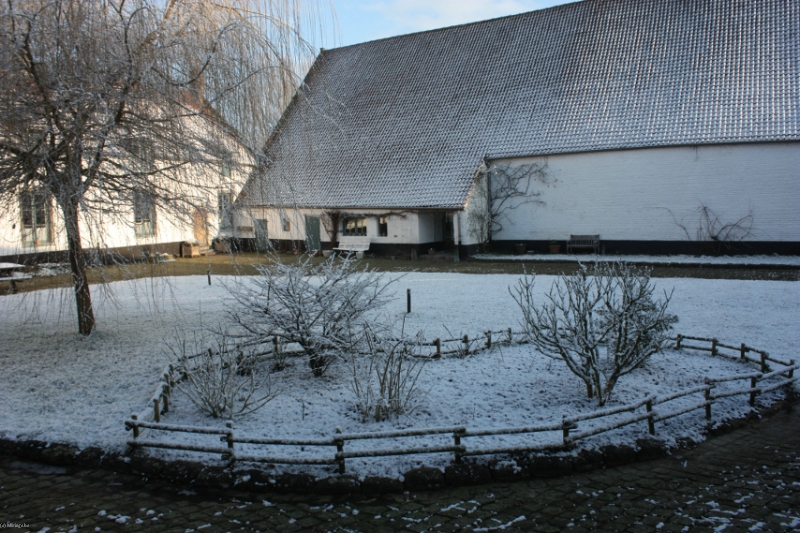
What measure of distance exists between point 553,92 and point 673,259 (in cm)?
824

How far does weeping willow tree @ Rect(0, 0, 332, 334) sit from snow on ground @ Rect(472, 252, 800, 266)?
11783 millimetres

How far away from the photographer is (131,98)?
27.0 ft

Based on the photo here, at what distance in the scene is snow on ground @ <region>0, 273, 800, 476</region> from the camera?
675 cm

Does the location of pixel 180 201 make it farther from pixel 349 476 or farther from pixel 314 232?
pixel 314 232

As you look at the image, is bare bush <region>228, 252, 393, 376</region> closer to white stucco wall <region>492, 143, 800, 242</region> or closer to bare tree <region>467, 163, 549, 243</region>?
bare tree <region>467, 163, 549, 243</region>

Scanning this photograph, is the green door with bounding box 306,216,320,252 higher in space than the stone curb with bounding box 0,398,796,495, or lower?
higher

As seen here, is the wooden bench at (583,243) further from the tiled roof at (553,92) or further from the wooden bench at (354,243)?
the wooden bench at (354,243)

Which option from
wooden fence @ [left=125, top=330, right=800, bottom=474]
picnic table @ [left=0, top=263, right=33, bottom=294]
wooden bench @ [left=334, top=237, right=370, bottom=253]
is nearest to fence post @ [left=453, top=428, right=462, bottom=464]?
wooden fence @ [left=125, top=330, right=800, bottom=474]

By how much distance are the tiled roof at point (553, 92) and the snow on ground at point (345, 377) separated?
9.40 metres

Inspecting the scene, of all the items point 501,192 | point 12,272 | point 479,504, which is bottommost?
point 479,504

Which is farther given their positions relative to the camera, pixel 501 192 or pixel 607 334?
pixel 501 192

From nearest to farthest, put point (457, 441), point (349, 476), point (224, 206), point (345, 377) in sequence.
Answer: point (349, 476) → point (457, 441) → point (345, 377) → point (224, 206)

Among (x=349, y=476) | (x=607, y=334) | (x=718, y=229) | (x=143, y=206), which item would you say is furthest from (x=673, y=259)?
(x=349, y=476)

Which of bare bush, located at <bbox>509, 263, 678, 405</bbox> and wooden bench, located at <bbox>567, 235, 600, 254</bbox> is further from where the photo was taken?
wooden bench, located at <bbox>567, 235, 600, 254</bbox>
